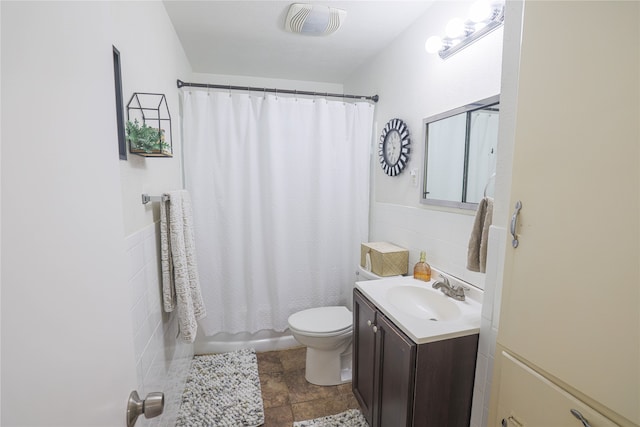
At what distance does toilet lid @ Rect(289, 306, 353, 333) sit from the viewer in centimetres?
191

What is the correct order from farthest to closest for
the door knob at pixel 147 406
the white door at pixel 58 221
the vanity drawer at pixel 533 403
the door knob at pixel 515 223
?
the door knob at pixel 515 223 < the vanity drawer at pixel 533 403 < the door knob at pixel 147 406 < the white door at pixel 58 221

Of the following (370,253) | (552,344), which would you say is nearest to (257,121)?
(370,253)

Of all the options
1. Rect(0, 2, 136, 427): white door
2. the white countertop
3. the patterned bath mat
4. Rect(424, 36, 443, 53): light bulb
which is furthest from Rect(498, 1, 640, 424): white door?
the patterned bath mat

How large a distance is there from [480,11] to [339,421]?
7.21 ft

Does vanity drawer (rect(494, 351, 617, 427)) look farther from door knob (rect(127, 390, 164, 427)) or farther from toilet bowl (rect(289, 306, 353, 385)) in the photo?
toilet bowl (rect(289, 306, 353, 385))

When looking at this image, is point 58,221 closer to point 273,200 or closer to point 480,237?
point 480,237

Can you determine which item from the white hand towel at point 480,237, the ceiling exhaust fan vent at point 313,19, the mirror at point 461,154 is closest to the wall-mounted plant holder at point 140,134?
the ceiling exhaust fan vent at point 313,19

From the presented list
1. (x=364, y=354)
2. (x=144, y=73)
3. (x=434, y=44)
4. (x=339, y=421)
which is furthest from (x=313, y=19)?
(x=339, y=421)

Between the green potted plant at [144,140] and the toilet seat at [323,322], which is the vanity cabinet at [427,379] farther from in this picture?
the green potted plant at [144,140]

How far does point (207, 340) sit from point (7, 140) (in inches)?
96.1

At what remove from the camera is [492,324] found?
102 cm

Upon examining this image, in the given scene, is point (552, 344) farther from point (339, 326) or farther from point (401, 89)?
point (401, 89)

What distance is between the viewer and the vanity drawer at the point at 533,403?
679 mm

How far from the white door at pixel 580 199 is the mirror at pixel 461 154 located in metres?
0.57
